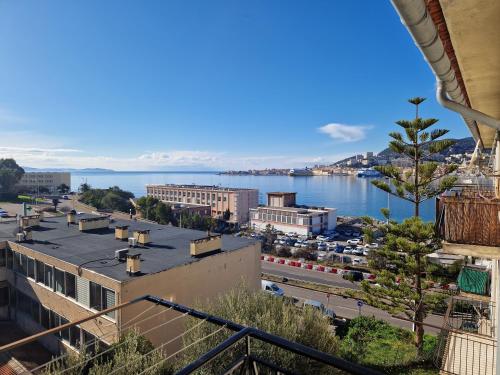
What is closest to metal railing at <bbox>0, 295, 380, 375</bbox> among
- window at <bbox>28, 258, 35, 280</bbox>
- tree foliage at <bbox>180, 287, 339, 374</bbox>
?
tree foliage at <bbox>180, 287, 339, 374</bbox>

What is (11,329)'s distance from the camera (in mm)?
11625

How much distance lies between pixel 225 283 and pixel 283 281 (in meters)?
12.2

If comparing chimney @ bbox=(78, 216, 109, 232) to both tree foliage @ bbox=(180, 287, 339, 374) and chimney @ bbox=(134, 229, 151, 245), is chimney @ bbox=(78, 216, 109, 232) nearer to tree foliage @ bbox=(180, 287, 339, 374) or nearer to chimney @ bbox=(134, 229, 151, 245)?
chimney @ bbox=(134, 229, 151, 245)

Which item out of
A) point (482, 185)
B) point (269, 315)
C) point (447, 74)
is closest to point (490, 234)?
point (447, 74)

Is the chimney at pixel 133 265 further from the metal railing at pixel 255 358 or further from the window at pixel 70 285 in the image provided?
the metal railing at pixel 255 358

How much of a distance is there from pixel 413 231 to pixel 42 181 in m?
84.0

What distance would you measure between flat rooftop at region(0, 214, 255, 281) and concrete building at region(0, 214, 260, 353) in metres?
0.03

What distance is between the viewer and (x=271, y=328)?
6586mm

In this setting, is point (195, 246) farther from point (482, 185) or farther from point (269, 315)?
point (482, 185)

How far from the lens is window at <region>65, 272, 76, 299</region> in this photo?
930 cm

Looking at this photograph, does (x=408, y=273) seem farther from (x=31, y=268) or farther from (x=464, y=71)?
(x=31, y=268)

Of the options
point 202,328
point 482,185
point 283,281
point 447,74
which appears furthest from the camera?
point 283,281

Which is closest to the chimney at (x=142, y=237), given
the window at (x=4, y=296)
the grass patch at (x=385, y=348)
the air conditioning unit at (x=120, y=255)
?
the air conditioning unit at (x=120, y=255)

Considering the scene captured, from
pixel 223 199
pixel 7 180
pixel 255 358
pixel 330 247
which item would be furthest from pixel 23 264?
pixel 7 180
